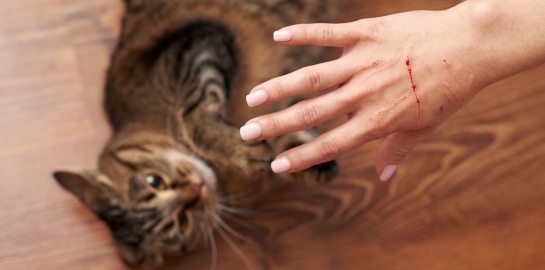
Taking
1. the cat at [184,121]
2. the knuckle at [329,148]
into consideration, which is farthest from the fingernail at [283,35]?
the cat at [184,121]

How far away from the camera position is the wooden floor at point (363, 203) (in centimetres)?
130

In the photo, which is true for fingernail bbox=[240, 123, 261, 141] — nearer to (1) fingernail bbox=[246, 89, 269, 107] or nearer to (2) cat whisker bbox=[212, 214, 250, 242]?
(1) fingernail bbox=[246, 89, 269, 107]

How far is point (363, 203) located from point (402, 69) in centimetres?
57

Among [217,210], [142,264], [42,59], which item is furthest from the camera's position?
[42,59]

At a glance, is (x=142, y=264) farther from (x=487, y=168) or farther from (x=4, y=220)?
(x=487, y=168)

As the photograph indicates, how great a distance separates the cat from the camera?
1163 mm

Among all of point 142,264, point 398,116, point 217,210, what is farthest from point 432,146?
point 142,264

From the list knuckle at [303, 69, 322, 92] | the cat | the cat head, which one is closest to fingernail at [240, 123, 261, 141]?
knuckle at [303, 69, 322, 92]

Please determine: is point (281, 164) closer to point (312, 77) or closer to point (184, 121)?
point (312, 77)

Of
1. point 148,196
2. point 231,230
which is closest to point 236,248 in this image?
point 231,230

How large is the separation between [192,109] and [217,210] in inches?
12.3

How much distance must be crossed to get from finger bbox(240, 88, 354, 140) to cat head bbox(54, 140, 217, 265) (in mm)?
372

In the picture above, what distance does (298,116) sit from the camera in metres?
0.91

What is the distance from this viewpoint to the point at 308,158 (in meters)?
0.94
